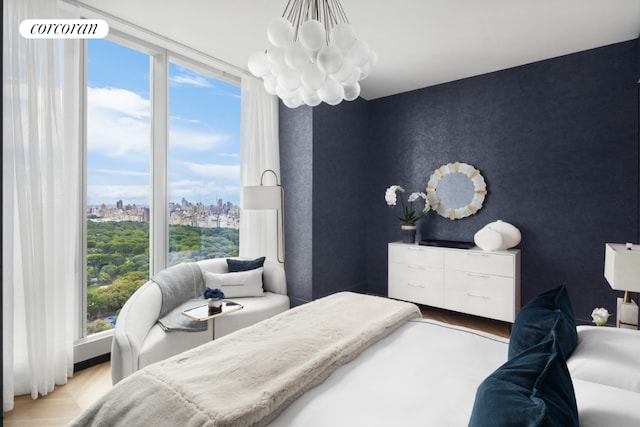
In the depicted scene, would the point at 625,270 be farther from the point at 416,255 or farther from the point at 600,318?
the point at 416,255

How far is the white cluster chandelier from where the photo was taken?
1.67 metres

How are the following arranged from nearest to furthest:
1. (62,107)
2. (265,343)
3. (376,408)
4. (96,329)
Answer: (376,408) → (265,343) → (62,107) → (96,329)

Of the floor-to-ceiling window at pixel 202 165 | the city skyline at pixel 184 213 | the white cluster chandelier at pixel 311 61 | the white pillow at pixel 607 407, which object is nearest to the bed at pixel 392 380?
the white pillow at pixel 607 407

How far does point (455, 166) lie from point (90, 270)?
12.5 ft

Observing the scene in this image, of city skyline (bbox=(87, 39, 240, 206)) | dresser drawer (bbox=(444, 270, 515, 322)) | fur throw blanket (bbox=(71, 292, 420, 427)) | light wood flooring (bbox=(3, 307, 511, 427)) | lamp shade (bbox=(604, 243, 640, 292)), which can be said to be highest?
city skyline (bbox=(87, 39, 240, 206))

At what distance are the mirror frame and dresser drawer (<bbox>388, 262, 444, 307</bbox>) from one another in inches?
30.2

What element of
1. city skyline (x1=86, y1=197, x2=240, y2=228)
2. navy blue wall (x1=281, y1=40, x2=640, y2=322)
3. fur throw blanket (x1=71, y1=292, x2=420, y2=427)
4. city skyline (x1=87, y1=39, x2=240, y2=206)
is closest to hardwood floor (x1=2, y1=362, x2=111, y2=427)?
fur throw blanket (x1=71, y1=292, x2=420, y2=427)

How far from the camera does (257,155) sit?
3.78 meters

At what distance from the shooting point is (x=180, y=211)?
3375 mm

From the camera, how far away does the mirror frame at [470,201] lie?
3.84m

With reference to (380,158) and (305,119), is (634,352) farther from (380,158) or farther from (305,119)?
(380,158)

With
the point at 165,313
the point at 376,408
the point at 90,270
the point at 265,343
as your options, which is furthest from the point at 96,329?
the point at 376,408

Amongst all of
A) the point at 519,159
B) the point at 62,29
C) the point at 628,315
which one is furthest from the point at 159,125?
the point at 628,315

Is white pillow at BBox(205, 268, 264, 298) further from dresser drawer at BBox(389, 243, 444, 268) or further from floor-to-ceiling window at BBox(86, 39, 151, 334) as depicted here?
dresser drawer at BBox(389, 243, 444, 268)
